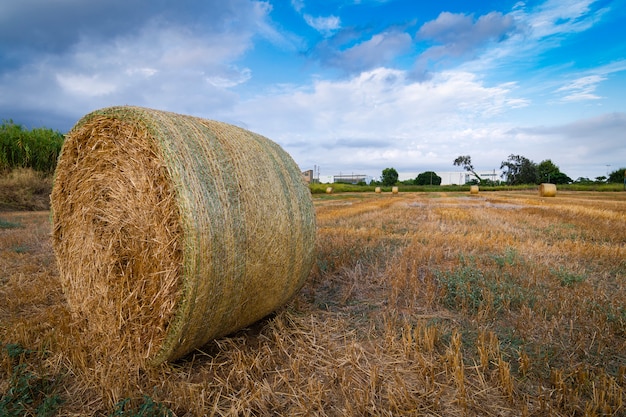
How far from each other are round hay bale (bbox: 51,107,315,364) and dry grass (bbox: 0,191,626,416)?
323 millimetres

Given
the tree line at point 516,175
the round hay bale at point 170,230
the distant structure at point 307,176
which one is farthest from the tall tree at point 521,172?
the round hay bale at point 170,230

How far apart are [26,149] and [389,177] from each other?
66641 millimetres

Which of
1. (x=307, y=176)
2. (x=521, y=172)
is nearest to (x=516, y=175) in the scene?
(x=521, y=172)

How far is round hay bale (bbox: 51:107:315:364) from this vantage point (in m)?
2.73

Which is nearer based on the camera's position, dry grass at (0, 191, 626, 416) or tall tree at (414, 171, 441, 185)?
dry grass at (0, 191, 626, 416)

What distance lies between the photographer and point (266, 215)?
325 centimetres

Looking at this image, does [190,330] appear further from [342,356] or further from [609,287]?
[609,287]

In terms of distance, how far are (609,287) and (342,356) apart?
3666 millimetres

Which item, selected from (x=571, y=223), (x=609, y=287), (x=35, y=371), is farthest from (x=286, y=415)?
(x=571, y=223)

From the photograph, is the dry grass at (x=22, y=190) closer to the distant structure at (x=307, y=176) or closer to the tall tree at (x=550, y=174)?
the distant structure at (x=307, y=176)

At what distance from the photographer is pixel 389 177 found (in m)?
77.0

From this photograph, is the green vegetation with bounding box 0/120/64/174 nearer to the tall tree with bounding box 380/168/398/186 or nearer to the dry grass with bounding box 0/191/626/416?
the dry grass with bounding box 0/191/626/416

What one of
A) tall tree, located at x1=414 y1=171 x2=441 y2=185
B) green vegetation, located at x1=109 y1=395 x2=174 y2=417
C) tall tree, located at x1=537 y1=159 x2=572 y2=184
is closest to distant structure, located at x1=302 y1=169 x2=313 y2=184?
green vegetation, located at x1=109 y1=395 x2=174 y2=417

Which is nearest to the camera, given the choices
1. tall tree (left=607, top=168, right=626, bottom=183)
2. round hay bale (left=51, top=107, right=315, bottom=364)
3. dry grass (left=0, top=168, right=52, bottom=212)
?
round hay bale (left=51, top=107, right=315, bottom=364)
